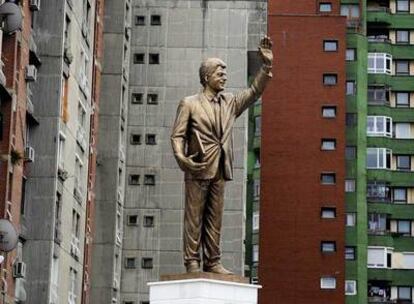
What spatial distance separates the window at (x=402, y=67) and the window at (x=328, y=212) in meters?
13.4

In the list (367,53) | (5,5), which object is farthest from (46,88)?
(367,53)

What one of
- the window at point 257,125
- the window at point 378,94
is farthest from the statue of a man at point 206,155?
the window at point 378,94

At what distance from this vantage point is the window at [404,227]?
8838 cm

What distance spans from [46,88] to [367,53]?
4303 cm

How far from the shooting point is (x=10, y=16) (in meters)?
40.1

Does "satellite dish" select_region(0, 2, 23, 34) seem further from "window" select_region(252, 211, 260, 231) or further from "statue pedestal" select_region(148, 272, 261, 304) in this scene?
"window" select_region(252, 211, 260, 231)

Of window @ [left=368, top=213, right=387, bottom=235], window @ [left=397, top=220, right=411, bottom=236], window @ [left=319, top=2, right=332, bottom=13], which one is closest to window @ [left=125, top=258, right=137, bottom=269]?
window @ [left=368, top=213, right=387, bottom=235]

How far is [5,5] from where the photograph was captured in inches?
1591

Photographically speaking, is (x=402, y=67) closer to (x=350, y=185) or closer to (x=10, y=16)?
(x=350, y=185)

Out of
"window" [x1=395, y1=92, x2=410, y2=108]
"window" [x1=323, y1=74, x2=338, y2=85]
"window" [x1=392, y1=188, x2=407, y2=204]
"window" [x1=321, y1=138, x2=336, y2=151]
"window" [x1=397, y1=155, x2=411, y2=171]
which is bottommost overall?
"window" [x1=392, y1=188, x2=407, y2=204]

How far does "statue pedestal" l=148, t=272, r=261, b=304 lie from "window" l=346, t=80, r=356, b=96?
74.5 meters

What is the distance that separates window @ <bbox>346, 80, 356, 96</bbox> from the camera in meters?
89.1

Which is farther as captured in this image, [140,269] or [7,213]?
[140,269]

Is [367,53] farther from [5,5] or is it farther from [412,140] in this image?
[5,5]
